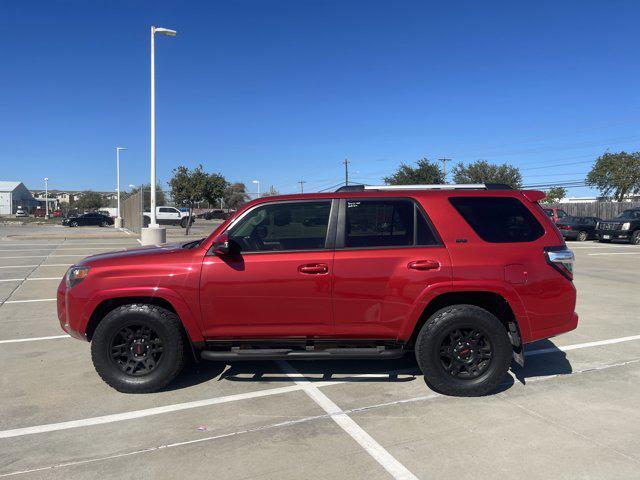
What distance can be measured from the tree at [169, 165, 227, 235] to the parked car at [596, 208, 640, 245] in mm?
22446

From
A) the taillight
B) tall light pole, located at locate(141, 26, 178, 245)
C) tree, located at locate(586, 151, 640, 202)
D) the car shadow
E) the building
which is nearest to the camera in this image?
the taillight

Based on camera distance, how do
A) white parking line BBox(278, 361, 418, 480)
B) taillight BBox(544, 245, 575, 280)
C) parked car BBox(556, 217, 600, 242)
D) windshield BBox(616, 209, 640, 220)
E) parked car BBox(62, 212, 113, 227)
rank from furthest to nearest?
1. parked car BBox(62, 212, 113, 227)
2. parked car BBox(556, 217, 600, 242)
3. windshield BBox(616, 209, 640, 220)
4. taillight BBox(544, 245, 575, 280)
5. white parking line BBox(278, 361, 418, 480)

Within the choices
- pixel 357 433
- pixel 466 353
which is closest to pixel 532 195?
pixel 466 353

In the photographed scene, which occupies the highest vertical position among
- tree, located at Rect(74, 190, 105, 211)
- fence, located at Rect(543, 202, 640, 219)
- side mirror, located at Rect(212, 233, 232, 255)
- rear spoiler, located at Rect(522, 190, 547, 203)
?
tree, located at Rect(74, 190, 105, 211)

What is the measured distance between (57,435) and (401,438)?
2558 millimetres

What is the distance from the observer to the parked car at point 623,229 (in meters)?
23.9

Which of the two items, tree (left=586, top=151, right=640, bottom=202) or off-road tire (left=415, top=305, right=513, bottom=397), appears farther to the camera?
tree (left=586, top=151, right=640, bottom=202)

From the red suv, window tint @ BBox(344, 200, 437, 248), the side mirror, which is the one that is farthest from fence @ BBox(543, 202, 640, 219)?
the side mirror

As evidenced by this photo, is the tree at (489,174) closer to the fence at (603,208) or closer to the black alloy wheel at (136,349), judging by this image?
the fence at (603,208)

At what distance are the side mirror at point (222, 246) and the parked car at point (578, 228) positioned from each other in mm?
24990

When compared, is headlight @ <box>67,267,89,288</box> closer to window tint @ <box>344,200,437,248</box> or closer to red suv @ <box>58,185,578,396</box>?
red suv @ <box>58,185,578,396</box>

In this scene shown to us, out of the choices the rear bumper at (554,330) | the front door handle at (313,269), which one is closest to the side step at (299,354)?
the front door handle at (313,269)

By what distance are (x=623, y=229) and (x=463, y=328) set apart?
926 inches

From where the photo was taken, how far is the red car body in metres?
4.30
